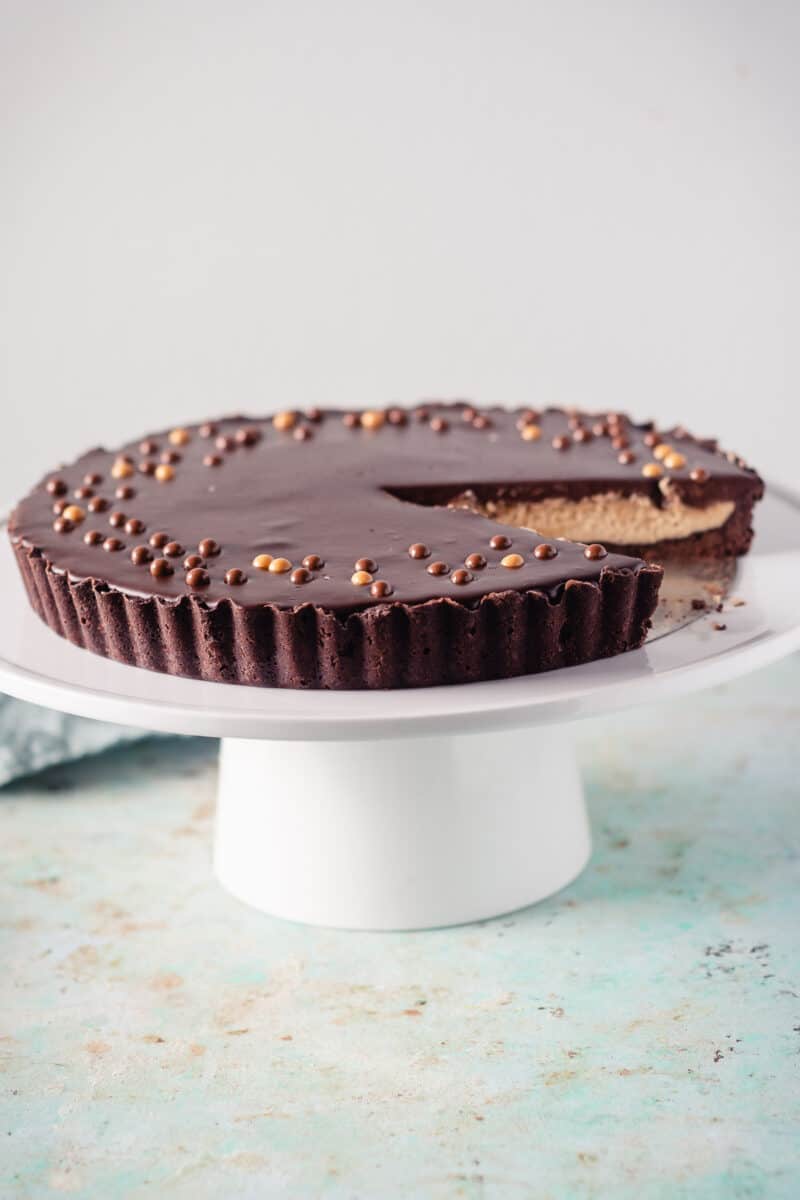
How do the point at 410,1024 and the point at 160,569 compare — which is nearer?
the point at 410,1024

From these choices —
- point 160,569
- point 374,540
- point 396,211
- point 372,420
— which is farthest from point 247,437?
point 396,211

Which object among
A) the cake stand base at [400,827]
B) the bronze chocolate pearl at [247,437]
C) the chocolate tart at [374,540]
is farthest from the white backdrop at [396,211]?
the cake stand base at [400,827]

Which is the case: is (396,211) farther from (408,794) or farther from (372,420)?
(408,794)

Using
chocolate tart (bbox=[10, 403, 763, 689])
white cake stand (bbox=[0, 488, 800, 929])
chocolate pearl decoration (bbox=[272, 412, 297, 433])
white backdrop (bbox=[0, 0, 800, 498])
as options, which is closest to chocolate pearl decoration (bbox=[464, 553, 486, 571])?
chocolate tart (bbox=[10, 403, 763, 689])

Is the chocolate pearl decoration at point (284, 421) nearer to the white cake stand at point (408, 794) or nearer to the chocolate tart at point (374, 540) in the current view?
the chocolate tart at point (374, 540)

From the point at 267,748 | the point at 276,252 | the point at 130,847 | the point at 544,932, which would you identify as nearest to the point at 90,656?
the point at 267,748

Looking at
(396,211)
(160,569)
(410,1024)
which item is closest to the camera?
(410,1024)
